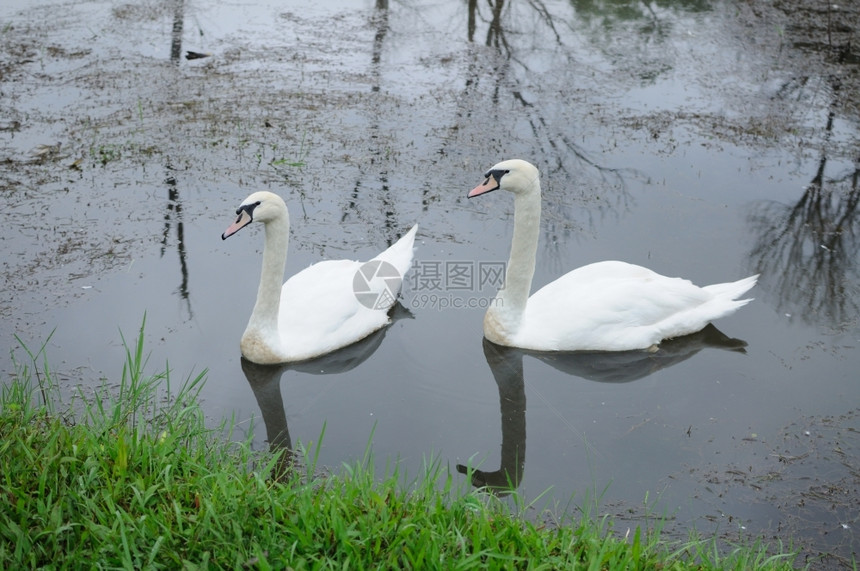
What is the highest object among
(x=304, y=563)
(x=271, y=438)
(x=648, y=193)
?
(x=648, y=193)

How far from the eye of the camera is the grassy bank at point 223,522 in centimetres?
305

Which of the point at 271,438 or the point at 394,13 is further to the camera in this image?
the point at 394,13

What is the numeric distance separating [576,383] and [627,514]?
125 centimetres

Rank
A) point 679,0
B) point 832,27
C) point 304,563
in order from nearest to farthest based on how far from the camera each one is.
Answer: point 304,563 < point 832,27 < point 679,0

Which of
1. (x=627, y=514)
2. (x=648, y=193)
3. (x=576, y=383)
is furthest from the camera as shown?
(x=648, y=193)

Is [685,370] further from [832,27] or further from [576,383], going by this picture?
[832,27]

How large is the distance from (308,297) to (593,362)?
6.21ft

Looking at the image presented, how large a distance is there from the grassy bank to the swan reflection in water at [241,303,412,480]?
88 centimetres

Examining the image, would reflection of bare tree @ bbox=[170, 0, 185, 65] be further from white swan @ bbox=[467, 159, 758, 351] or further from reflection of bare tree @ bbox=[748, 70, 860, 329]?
reflection of bare tree @ bbox=[748, 70, 860, 329]

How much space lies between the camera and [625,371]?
5.38m

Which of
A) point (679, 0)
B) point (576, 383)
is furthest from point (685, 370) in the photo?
point (679, 0)

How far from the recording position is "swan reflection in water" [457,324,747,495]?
5039 mm
